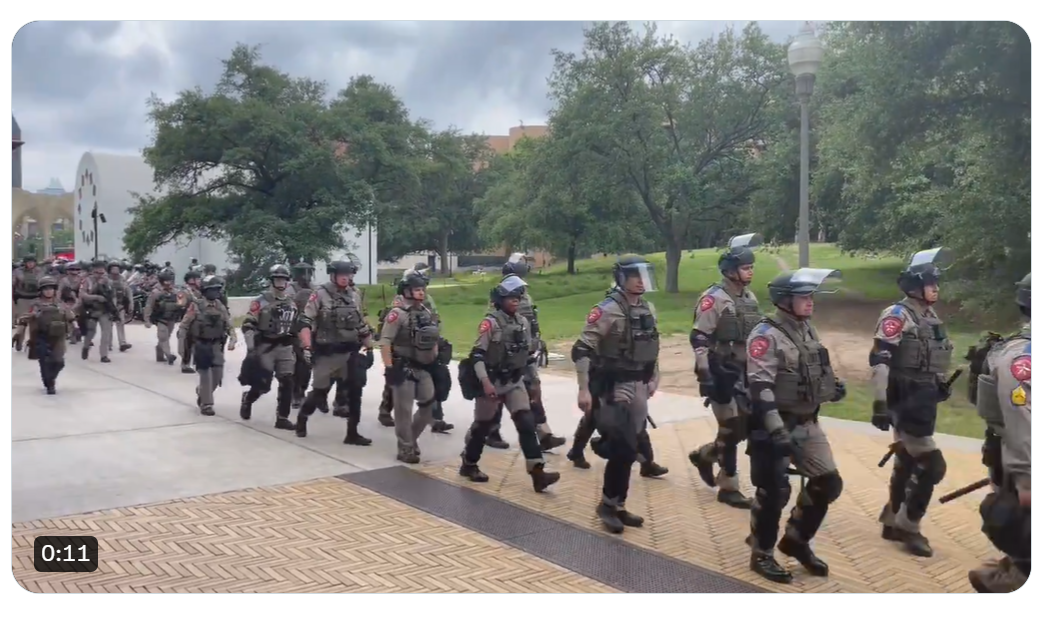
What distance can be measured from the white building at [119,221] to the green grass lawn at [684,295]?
1.12 m

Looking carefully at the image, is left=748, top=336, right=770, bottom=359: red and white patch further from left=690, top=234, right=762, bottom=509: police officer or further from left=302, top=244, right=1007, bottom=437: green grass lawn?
left=690, top=234, right=762, bottom=509: police officer

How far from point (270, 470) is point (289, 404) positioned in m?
2.08

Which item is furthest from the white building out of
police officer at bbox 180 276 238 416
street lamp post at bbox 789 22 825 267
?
street lamp post at bbox 789 22 825 267

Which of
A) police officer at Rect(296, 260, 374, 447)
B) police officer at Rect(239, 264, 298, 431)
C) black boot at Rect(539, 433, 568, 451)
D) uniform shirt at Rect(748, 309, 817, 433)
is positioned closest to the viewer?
uniform shirt at Rect(748, 309, 817, 433)

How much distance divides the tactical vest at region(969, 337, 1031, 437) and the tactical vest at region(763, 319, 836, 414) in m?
0.83

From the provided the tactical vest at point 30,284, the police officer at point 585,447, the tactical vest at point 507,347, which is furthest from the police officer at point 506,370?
the tactical vest at point 30,284

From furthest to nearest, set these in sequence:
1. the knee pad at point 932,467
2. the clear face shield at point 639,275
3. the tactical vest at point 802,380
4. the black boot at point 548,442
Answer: the black boot at point 548,442, the clear face shield at point 639,275, the knee pad at point 932,467, the tactical vest at point 802,380

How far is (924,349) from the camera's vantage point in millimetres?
5879

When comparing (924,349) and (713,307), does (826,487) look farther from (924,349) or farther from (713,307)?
(713,307)

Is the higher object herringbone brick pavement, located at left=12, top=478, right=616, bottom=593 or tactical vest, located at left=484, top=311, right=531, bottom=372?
tactical vest, located at left=484, top=311, right=531, bottom=372

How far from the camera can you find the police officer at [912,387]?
5.81 metres

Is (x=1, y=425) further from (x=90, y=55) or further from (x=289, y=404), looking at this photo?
(x=289, y=404)

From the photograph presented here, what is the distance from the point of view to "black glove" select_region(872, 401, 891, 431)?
5.98 metres

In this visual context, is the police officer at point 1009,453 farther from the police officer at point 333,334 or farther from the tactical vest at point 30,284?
the tactical vest at point 30,284
